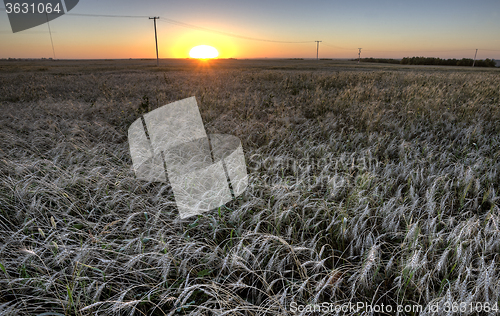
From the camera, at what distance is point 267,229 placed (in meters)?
2.33

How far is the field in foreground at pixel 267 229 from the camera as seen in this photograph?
162cm

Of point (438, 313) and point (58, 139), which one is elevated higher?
point (58, 139)

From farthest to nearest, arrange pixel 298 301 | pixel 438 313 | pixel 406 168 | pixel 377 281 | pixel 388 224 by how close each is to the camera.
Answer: pixel 406 168 → pixel 388 224 → pixel 377 281 → pixel 298 301 → pixel 438 313

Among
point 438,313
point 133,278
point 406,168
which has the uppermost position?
point 406,168

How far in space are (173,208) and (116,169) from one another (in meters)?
1.15

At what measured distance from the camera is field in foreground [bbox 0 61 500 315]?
1615 millimetres

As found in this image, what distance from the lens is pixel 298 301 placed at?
64.0 inches

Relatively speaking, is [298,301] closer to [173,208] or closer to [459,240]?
[459,240]

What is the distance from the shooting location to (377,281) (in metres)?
1.78

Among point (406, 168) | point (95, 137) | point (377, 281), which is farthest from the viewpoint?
point (95, 137)

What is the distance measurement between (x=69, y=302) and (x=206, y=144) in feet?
10.4

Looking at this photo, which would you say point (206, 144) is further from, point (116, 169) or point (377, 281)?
point (377, 281)

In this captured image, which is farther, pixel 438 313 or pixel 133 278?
pixel 133 278

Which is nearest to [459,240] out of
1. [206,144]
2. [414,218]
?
[414,218]
